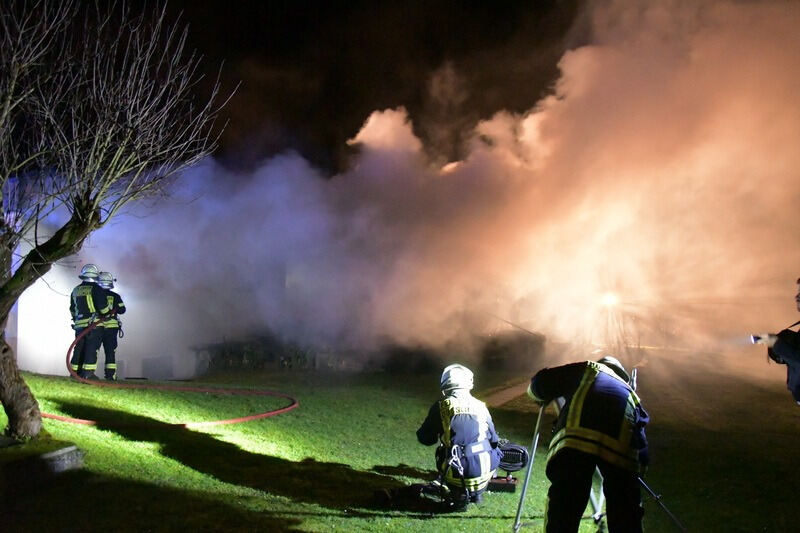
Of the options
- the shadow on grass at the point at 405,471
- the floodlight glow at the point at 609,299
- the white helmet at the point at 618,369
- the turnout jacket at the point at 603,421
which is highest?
the floodlight glow at the point at 609,299

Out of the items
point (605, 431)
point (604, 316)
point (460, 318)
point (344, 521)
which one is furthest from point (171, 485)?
point (604, 316)

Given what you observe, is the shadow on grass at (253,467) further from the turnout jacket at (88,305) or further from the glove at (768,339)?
the glove at (768,339)

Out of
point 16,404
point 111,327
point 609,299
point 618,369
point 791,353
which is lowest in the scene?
point 16,404

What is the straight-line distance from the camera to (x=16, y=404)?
534 centimetres

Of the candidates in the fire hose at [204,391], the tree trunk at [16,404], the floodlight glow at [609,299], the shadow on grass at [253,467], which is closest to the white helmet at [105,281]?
the fire hose at [204,391]

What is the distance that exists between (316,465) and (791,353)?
5.16m

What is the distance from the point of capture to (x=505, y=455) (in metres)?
6.05

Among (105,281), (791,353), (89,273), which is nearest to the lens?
(791,353)

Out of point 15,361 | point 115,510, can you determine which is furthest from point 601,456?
point 15,361

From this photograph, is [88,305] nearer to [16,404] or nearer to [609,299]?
[16,404]

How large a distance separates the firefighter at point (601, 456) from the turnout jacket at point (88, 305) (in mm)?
9859

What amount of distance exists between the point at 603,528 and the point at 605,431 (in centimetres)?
173

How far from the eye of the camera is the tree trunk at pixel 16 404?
17.4ft

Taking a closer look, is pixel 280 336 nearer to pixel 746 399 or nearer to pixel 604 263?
pixel 604 263
